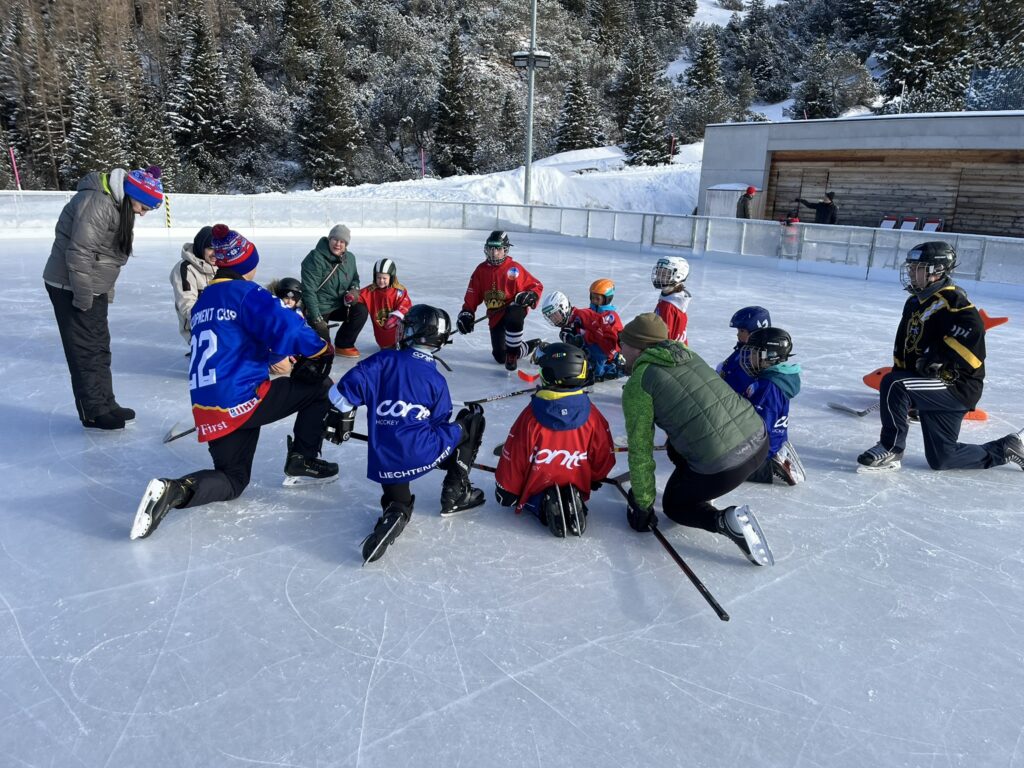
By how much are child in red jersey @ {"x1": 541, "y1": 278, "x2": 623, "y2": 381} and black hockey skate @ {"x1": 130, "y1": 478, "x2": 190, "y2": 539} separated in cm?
272

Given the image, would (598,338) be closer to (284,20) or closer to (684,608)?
(684,608)

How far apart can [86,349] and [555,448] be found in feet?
9.03

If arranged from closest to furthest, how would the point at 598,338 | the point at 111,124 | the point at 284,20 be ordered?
1. the point at 598,338
2. the point at 111,124
3. the point at 284,20

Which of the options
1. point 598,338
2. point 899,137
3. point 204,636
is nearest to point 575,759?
point 204,636

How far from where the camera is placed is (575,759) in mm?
1895

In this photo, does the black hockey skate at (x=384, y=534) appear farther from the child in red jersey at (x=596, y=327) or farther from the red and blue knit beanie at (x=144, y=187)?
the child in red jersey at (x=596, y=327)

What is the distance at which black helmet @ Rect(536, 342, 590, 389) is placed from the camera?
2.93 m

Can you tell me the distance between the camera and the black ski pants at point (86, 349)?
3920mm

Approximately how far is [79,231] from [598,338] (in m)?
3.20

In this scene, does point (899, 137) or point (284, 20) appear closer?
point (899, 137)

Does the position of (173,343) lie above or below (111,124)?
below

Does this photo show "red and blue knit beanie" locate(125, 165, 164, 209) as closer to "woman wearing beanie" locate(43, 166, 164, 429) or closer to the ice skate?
"woman wearing beanie" locate(43, 166, 164, 429)

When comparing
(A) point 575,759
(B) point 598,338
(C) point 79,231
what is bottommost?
(A) point 575,759

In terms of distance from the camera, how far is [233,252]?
3012mm
